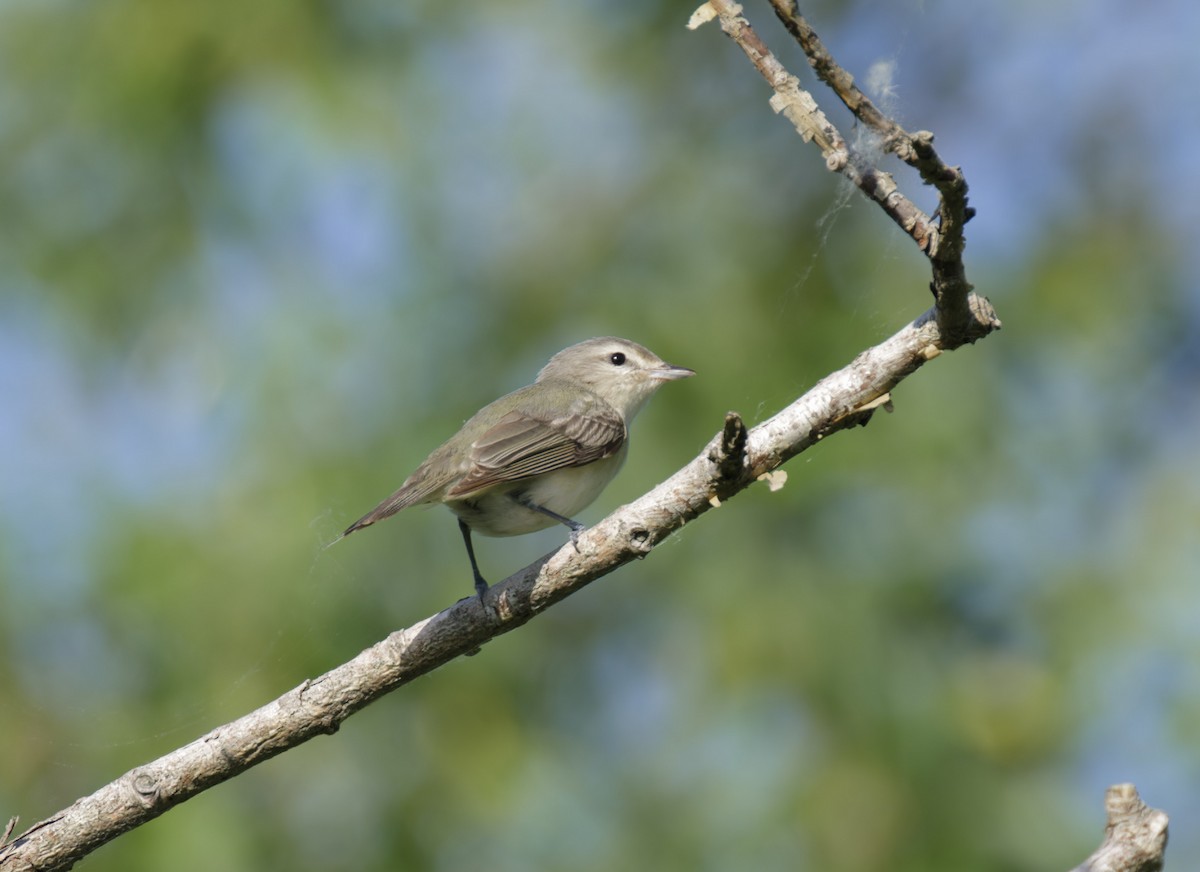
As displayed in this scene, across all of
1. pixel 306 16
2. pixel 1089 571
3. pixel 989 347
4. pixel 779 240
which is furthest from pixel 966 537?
pixel 306 16

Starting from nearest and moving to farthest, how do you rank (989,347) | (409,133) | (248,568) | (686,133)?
(248,568) → (989,347) → (409,133) → (686,133)

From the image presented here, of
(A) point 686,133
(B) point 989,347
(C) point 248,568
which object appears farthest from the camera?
(A) point 686,133

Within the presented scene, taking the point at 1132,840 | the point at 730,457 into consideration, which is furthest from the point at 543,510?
the point at 1132,840

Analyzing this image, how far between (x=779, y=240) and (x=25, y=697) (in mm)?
4420

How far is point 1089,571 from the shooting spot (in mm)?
5984

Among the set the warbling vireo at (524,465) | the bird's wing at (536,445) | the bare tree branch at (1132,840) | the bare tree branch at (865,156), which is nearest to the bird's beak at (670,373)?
the warbling vireo at (524,465)

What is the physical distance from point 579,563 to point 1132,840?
1.57 meters

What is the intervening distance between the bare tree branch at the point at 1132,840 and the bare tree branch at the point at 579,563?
3.94 ft

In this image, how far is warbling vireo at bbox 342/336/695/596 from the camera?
4.66 m

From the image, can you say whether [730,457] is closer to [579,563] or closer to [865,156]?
[579,563]

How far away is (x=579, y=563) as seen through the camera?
3.59 meters

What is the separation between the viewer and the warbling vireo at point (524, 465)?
183 inches

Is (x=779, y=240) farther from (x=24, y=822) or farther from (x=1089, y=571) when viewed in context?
(x=24, y=822)

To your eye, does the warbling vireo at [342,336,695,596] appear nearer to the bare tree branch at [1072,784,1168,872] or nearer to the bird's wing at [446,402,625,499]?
the bird's wing at [446,402,625,499]
